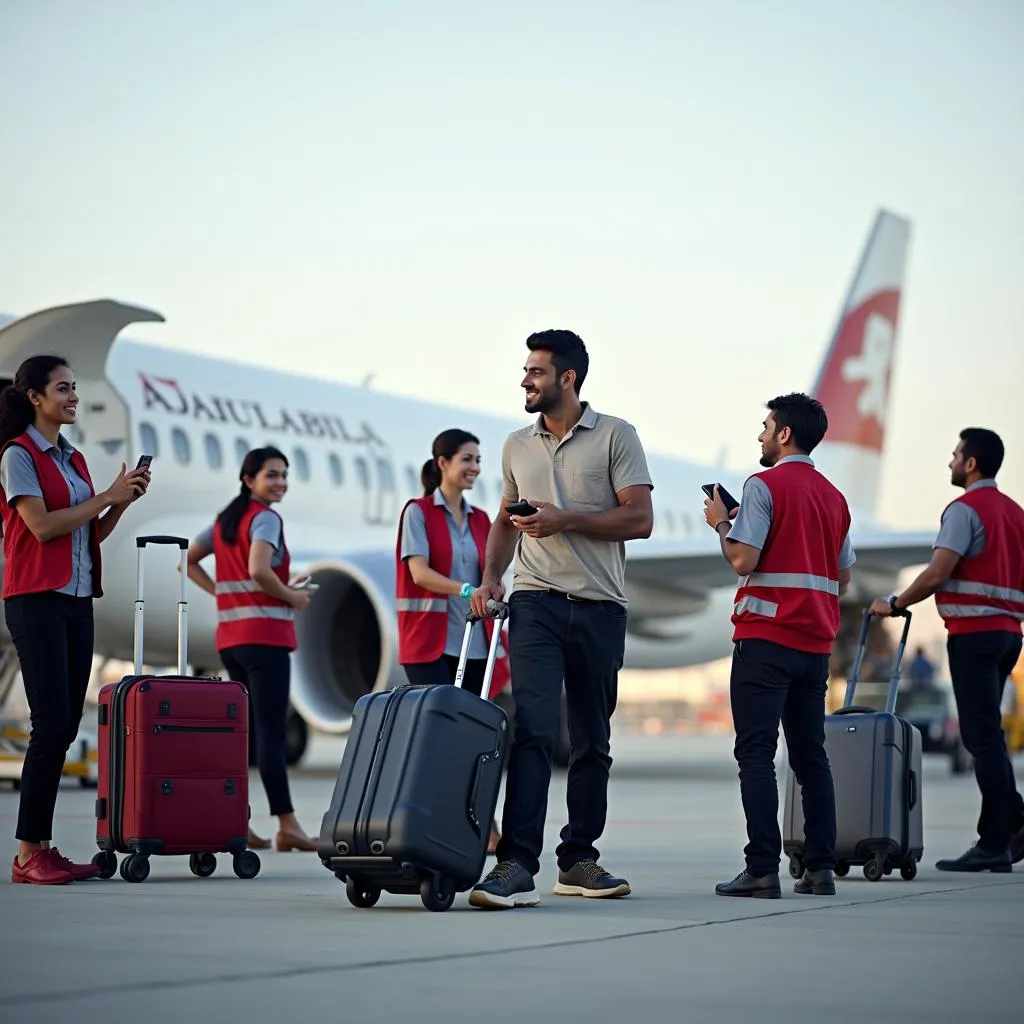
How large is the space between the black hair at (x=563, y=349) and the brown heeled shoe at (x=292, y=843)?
2.49 metres

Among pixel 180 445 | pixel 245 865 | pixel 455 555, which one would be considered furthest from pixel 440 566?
pixel 180 445

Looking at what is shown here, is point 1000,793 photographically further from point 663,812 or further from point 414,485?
point 414,485

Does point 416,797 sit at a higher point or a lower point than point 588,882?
higher

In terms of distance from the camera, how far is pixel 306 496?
1408 centimetres

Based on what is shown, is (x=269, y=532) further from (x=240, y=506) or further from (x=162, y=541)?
(x=162, y=541)

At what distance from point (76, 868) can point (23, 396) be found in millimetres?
1483

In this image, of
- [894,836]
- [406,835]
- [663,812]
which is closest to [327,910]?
[406,835]

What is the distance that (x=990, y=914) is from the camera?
15.7 ft

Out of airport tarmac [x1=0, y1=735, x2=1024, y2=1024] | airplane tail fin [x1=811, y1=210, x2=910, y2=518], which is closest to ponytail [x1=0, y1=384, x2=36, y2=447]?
airport tarmac [x1=0, y1=735, x2=1024, y2=1024]

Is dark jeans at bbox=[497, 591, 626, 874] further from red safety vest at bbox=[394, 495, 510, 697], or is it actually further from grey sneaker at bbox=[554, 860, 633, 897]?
red safety vest at bbox=[394, 495, 510, 697]

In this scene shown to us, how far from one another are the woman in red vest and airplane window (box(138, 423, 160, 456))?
5.30 metres

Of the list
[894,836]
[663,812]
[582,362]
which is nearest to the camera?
[582,362]

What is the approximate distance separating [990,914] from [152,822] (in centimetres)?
254

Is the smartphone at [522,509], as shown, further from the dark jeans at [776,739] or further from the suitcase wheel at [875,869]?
the suitcase wheel at [875,869]
